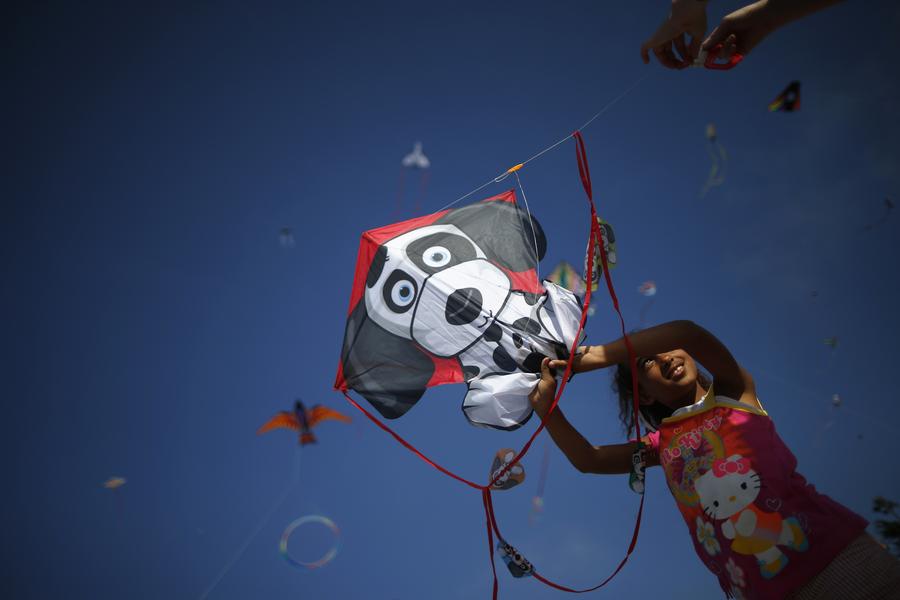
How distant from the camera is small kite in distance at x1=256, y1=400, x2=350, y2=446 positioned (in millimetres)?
11234

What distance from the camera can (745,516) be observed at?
1883 millimetres

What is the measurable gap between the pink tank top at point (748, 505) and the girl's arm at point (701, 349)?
0.11 meters

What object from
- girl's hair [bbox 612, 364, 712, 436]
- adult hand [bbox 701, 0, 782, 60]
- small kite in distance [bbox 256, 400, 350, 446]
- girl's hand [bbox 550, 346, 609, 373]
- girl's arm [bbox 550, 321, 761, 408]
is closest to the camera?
adult hand [bbox 701, 0, 782, 60]

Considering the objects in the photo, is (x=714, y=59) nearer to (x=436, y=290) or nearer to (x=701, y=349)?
(x=701, y=349)

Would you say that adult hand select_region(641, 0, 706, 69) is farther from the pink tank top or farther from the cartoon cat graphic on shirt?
the cartoon cat graphic on shirt

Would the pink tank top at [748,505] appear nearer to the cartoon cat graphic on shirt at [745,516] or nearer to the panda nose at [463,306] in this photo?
the cartoon cat graphic on shirt at [745,516]

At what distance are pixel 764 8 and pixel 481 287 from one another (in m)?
2.04

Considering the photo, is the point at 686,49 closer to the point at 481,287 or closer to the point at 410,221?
the point at 481,287

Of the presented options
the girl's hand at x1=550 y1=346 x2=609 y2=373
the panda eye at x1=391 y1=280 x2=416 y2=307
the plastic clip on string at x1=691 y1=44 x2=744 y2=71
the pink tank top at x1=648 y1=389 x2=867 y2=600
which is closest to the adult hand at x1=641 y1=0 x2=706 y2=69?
the plastic clip on string at x1=691 y1=44 x2=744 y2=71

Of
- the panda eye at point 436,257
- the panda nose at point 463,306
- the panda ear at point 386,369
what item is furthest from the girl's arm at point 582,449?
the panda eye at point 436,257

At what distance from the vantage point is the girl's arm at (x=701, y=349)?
86.0 inches

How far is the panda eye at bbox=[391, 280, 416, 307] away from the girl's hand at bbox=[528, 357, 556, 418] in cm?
121

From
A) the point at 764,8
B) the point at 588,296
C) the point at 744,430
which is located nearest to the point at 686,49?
the point at 764,8

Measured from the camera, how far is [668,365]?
244 cm
